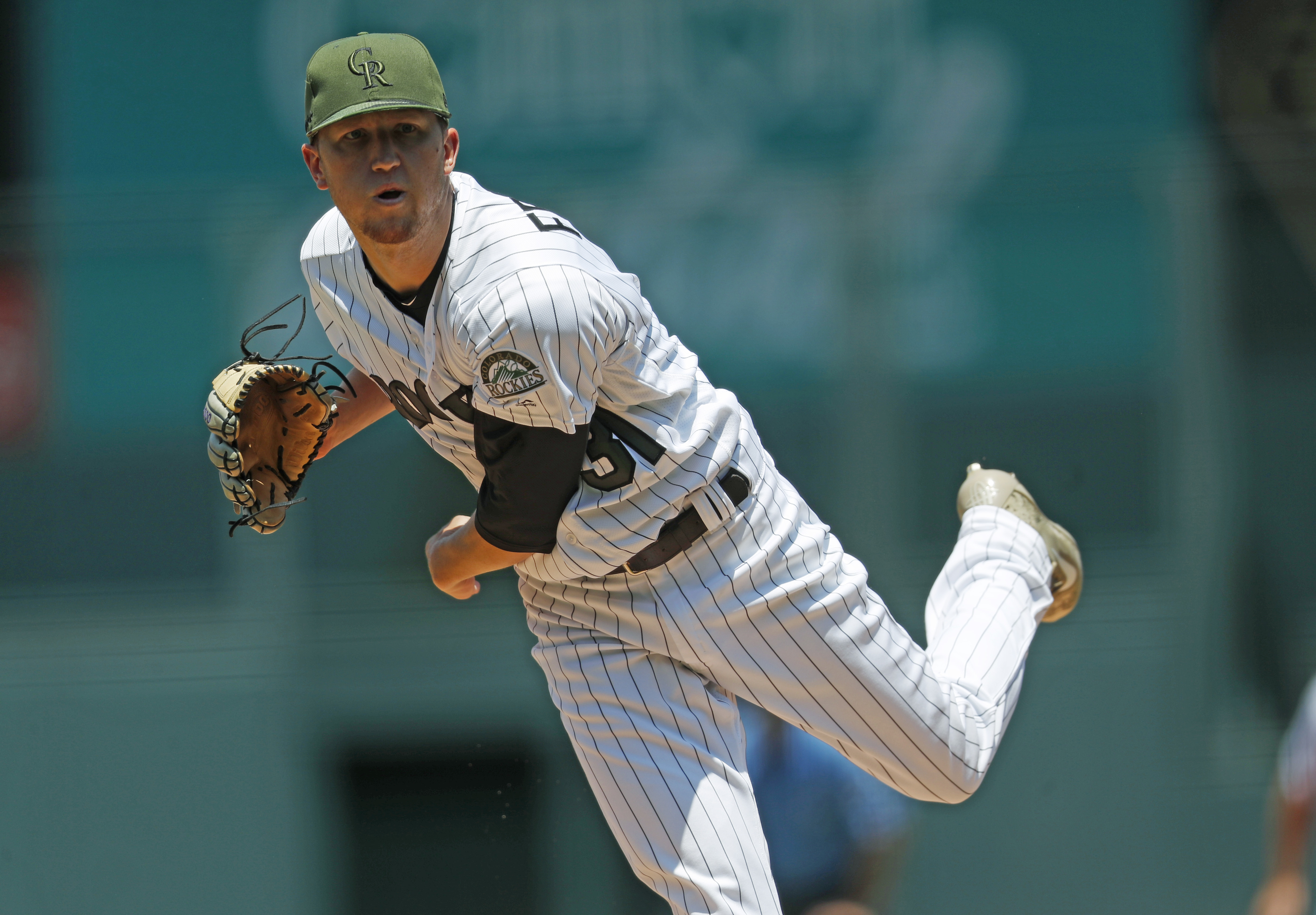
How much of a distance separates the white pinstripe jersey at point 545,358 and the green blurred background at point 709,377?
251 cm

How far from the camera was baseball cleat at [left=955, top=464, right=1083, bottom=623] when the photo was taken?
238 centimetres

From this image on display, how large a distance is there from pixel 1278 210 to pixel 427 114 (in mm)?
3615

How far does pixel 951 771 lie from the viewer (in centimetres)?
195

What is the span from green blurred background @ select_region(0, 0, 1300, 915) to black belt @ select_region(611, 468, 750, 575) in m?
2.55

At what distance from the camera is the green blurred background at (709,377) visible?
167 inches

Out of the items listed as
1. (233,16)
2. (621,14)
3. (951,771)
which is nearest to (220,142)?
(233,16)

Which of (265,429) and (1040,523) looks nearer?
(265,429)

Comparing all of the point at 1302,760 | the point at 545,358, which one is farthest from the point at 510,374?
the point at 1302,760

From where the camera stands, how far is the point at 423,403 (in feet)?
6.11

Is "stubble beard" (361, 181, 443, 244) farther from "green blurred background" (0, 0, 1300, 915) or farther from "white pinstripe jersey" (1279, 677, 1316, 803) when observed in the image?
"green blurred background" (0, 0, 1300, 915)

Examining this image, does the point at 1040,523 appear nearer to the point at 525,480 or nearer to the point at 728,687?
the point at 728,687

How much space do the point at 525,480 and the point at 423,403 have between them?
26 centimetres

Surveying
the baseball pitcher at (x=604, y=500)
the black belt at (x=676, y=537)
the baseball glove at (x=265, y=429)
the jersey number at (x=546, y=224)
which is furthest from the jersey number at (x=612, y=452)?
the baseball glove at (x=265, y=429)

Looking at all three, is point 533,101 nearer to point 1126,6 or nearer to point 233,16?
point 233,16
